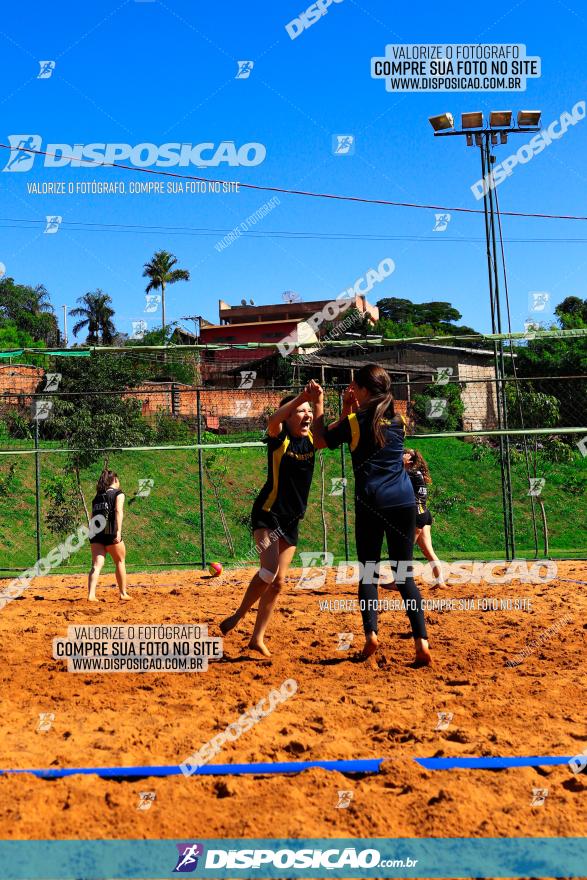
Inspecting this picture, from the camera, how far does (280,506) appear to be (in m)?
6.89

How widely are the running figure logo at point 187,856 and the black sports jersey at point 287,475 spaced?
3.70 meters

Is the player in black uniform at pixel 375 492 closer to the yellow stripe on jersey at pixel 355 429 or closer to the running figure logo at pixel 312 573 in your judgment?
the yellow stripe on jersey at pixel 355 429

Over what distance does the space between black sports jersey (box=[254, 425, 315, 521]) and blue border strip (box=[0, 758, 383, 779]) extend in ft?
9.58

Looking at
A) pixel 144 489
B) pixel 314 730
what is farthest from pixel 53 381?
pixel 314 730

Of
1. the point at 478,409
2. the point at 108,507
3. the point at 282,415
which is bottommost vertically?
the point at 108,507

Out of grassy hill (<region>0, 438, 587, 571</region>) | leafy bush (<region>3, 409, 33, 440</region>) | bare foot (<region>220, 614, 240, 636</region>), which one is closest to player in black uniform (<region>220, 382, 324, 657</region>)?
bare foot (<region>220, 614, 240, 636</region>)

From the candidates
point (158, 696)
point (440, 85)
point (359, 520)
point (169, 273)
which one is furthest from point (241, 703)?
point (169, 273)

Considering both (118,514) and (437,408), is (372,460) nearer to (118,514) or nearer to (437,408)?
(118,514)

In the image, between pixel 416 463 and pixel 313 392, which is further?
pixel 416 463

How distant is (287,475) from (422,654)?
1.80 metres

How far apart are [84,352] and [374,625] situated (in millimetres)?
8253

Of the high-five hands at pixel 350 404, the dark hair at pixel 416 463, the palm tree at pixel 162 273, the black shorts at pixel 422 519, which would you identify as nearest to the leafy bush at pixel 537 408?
the dark hair at pixel 416 463

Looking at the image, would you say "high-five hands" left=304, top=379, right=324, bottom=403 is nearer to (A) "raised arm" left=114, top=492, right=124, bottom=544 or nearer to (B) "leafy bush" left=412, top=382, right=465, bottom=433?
(A) "raised arm" left=114, top=492, right=124, bottom=544

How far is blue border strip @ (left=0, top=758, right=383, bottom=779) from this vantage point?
409 centimetres
